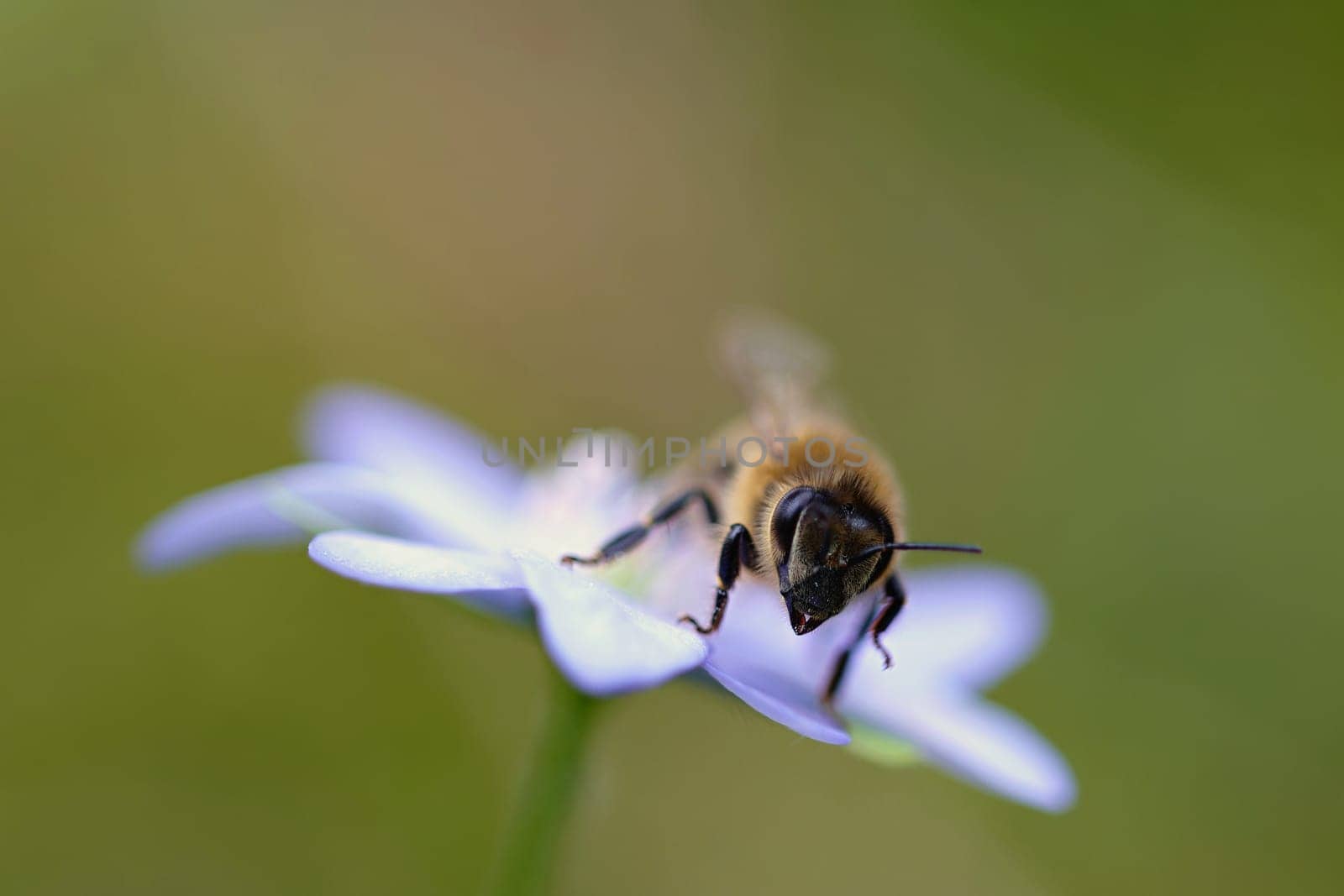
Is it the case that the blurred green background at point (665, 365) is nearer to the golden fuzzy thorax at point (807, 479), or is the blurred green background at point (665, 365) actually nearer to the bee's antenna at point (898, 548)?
the golden fuzzy thorax at point (807, 479)

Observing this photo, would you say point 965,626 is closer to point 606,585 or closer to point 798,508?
point 606,585

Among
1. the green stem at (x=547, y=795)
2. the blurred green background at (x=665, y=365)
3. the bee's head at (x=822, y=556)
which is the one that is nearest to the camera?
the bee's head at (x=822, y=556)

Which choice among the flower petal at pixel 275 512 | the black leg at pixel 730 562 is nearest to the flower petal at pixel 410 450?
the flower petal at pixel 275 512

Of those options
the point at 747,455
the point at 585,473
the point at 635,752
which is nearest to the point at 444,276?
the point at 635,752

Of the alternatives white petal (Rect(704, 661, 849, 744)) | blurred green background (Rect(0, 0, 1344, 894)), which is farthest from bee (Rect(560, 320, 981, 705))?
blurred green background (Rect(0, 0, 1344, 894))

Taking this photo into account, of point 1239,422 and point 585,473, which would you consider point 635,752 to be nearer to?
point 585,473

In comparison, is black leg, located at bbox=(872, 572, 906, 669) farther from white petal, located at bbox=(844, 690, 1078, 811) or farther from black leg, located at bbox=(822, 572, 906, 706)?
white petal, located at bbox=(844, 690, 1078, 811)
